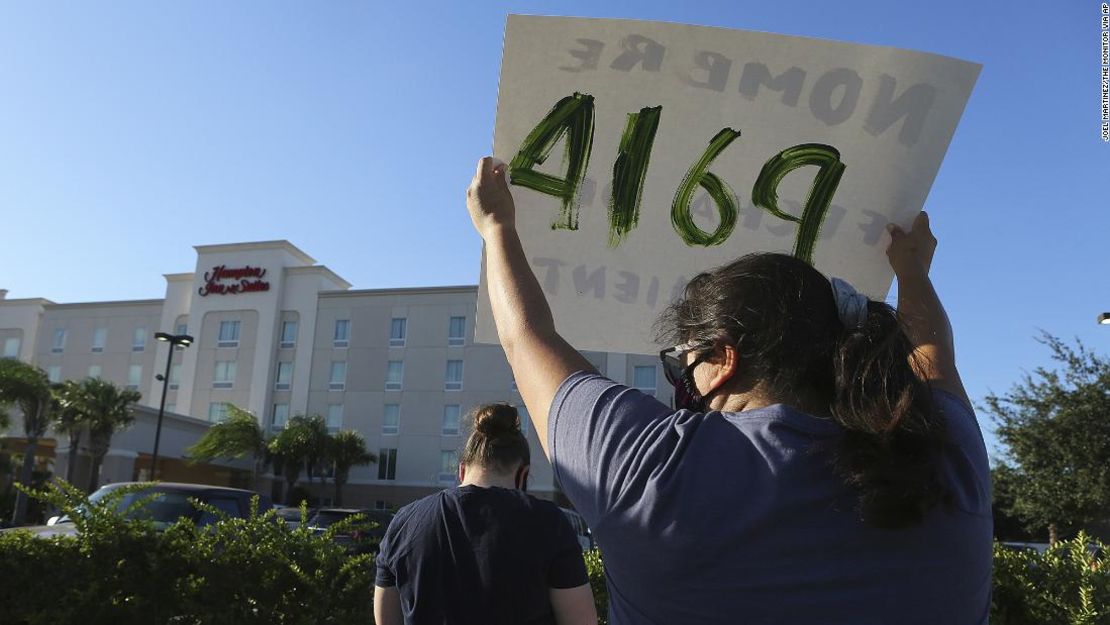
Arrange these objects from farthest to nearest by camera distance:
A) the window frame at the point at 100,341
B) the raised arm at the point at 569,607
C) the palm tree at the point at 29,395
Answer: the window frame at the point at 100,341 → the palm tree at the point at 29,395 → the raised arm at the point at 569,607

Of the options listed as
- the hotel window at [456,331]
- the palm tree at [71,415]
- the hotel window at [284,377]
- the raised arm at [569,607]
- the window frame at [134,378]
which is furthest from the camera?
the window frame at [134,378]

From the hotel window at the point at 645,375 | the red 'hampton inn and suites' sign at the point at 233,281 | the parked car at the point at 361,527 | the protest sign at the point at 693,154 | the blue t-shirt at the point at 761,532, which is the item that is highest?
the red 'hampton inn and suites' sign at the point at 233,281

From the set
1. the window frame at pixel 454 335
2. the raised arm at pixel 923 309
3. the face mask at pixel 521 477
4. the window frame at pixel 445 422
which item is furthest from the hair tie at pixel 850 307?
the window frame at pixel 454 335

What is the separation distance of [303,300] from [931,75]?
174 feet

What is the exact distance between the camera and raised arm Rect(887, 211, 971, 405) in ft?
5.38

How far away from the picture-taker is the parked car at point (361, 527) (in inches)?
229

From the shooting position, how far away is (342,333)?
5209cm

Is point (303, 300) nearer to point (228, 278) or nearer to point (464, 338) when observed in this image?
point (228, 278)

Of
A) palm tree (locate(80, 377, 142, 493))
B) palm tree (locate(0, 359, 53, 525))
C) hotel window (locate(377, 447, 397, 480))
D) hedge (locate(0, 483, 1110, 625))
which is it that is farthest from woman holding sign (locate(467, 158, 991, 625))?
hotel window (locate(377, 447, 397, 480))

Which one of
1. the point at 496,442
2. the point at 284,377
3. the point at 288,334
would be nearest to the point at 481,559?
the point at 496,442

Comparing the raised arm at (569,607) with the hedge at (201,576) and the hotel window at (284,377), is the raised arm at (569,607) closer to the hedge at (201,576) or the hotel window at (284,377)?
the hedge at (201,576)

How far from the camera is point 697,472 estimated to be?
1.28 metres

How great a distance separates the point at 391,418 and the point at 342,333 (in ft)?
19.7

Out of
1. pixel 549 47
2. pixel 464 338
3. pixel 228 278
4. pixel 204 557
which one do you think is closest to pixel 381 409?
pixel 464 338
